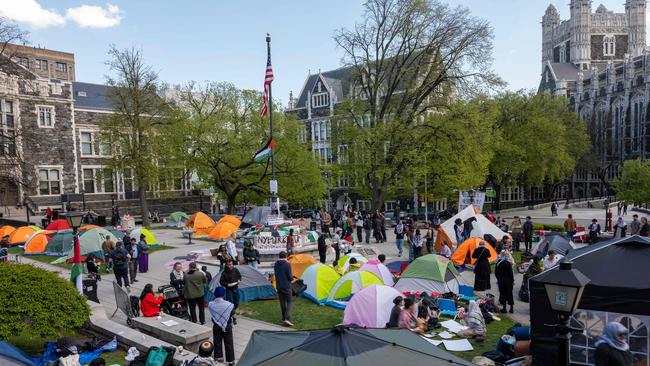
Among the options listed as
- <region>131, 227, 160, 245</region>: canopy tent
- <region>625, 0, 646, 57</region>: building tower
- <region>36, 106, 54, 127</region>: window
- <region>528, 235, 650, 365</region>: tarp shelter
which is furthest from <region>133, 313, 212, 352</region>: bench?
<region>625, 0, 646, 57</region>: building tower

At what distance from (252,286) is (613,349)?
Result: 10583 millimetres

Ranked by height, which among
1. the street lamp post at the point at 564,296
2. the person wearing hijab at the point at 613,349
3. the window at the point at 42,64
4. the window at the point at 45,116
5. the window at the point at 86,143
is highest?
the window at the point at 42,64

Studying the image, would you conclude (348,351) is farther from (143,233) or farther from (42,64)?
(42,64)

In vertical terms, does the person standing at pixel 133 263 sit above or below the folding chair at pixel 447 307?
above

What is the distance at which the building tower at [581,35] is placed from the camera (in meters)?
108

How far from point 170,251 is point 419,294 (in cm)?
1600

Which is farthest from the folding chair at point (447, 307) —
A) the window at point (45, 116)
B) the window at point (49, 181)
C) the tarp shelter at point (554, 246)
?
the window at point (45, 116)

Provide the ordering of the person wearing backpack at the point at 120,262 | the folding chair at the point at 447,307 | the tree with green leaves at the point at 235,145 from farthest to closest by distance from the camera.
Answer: the tree with green leaves at the point at 235,145
the person wearing backpack at the point at 120,262
the folding chair at the point at 447,307

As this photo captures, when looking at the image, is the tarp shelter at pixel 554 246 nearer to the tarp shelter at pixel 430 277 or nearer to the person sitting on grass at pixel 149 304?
the tarp shelter at pixel 430 277

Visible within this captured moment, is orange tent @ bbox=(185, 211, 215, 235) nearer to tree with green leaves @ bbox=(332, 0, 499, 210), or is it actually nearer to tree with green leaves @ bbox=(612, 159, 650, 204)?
tree with green leaves @ bbox=(332, 0, 499, 210)

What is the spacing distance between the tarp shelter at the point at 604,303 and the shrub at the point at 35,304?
9.03 metres

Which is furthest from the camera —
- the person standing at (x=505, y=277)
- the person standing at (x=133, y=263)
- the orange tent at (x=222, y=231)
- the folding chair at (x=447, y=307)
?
the orange tent at (x=222, y=231)

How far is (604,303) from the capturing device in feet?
28.7

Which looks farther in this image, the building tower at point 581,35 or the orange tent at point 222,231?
the building tower at point 581,35
